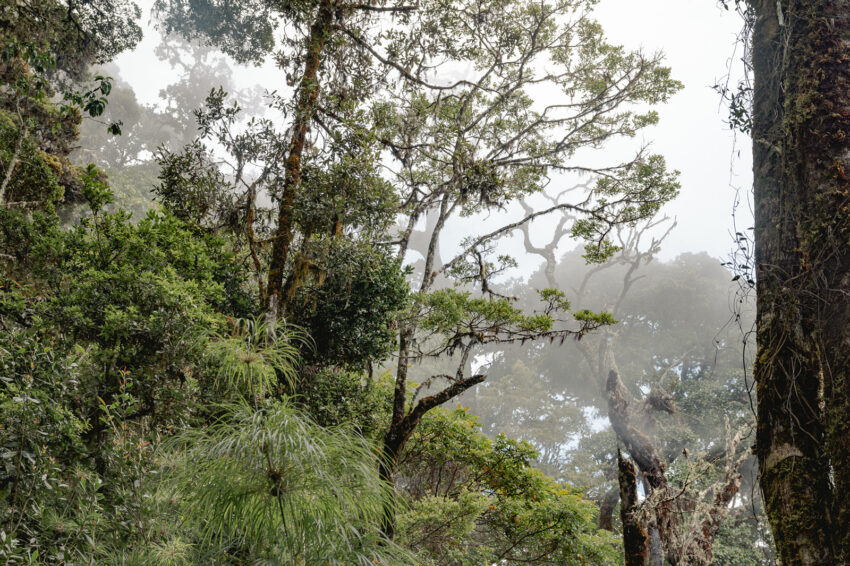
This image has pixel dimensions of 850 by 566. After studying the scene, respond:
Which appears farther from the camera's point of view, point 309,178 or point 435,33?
point 435,33

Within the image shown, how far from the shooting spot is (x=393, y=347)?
19.4 ft

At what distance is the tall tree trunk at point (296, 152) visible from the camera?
4969mm

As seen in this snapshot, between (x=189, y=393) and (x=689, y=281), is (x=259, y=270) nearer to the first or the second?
(x=189, y=393)

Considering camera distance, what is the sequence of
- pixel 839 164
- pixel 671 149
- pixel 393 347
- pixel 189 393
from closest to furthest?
pixel 839 164 → pixel 189 393 → pixel 393 347 → pixel 671 149

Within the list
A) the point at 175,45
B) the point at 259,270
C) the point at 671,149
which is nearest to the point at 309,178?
the point at 259,270

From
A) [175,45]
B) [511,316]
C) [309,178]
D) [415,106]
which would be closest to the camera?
[309,178]

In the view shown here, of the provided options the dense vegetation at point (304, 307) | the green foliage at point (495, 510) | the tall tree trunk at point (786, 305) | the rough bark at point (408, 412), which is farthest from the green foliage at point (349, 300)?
the tall tree trunk at point (786, 305)

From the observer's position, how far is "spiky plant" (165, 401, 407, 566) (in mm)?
1781

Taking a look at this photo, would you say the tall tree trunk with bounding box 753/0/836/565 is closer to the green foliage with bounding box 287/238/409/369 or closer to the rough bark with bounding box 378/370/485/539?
the rough bark with bounding box 378/370/485/539

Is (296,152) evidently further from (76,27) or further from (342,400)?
(76,27)

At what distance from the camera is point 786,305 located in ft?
6.51

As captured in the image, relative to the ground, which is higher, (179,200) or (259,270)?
(179,200)

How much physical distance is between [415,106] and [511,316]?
11.0 feet

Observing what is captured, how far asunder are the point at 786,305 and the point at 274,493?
214 centimetres
